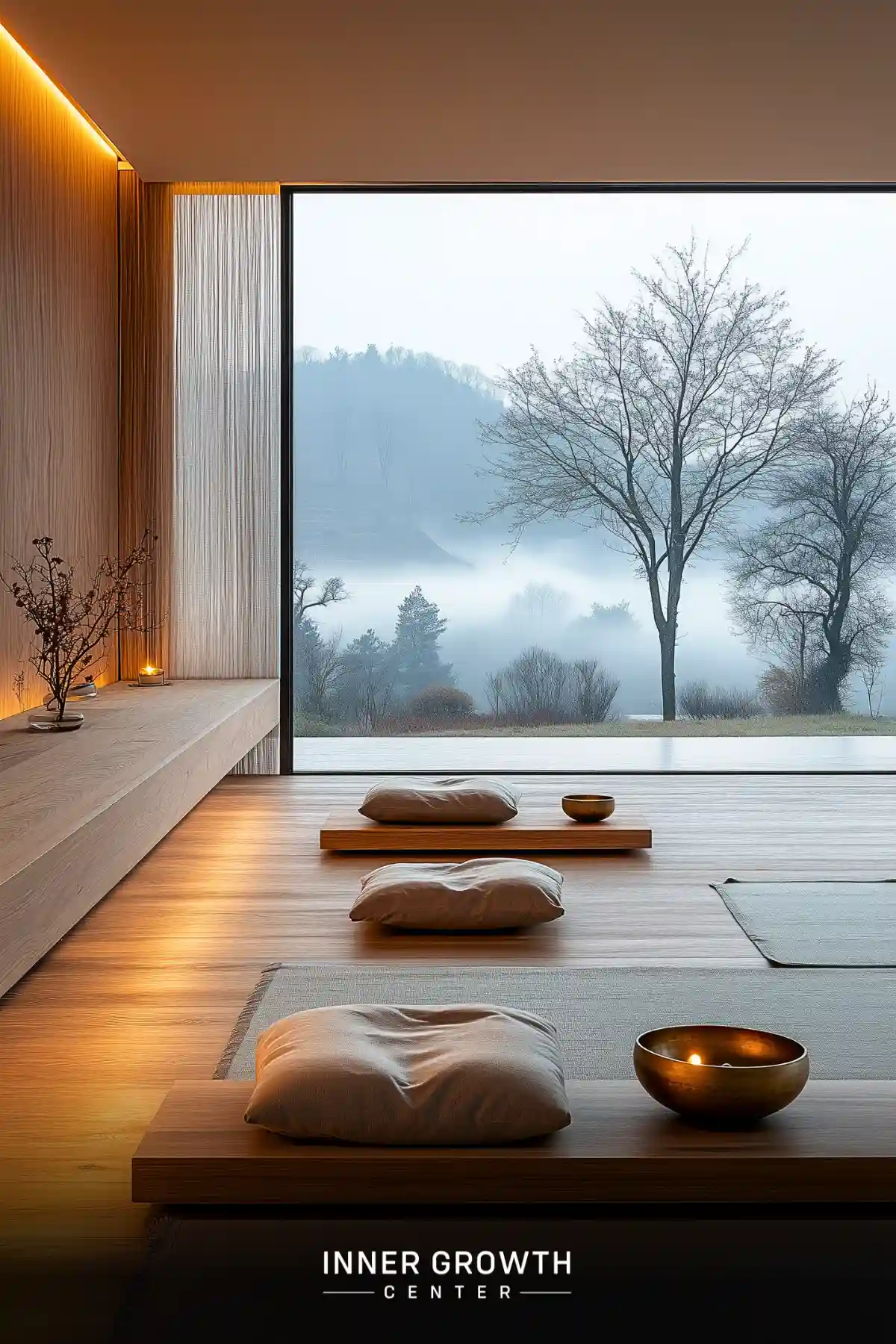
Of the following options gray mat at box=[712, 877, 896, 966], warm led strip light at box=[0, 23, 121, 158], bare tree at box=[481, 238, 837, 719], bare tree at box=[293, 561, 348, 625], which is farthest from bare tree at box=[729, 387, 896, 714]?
warm led strip light at box=[0, 23, 121, 158]

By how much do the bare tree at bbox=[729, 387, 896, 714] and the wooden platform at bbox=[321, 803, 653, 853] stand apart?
2.78 metres

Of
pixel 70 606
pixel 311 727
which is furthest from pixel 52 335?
pixel 311 727

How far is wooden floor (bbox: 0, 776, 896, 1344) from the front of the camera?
1.99m

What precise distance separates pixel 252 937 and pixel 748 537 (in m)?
4.32

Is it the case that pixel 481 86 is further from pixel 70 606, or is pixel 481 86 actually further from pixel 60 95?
pixel 70 606

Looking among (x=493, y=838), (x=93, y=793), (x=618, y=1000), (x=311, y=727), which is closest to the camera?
(x=618, y=1000)

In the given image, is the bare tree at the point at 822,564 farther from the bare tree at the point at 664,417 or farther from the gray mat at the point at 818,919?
the gray mat at the point at 818,919

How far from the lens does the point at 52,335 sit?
553 cm

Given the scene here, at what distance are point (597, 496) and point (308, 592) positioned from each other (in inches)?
61.2

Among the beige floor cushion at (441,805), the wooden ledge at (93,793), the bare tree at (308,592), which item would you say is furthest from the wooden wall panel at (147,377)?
the beige floor cushion at (441,805)

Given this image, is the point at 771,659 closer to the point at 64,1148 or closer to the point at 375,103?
the point at 375,103

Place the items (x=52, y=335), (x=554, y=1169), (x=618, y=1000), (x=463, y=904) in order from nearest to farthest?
(x=554, y=1169)
(x=618, y=1000)
(x=463, y=904)
(x=52, y=335)

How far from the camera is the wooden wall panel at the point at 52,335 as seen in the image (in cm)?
500

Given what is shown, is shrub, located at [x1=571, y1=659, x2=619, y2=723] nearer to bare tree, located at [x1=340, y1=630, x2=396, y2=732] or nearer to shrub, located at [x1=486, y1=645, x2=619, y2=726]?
shrub, located at [x1=486, y1=645, x2=619, y2=726]
